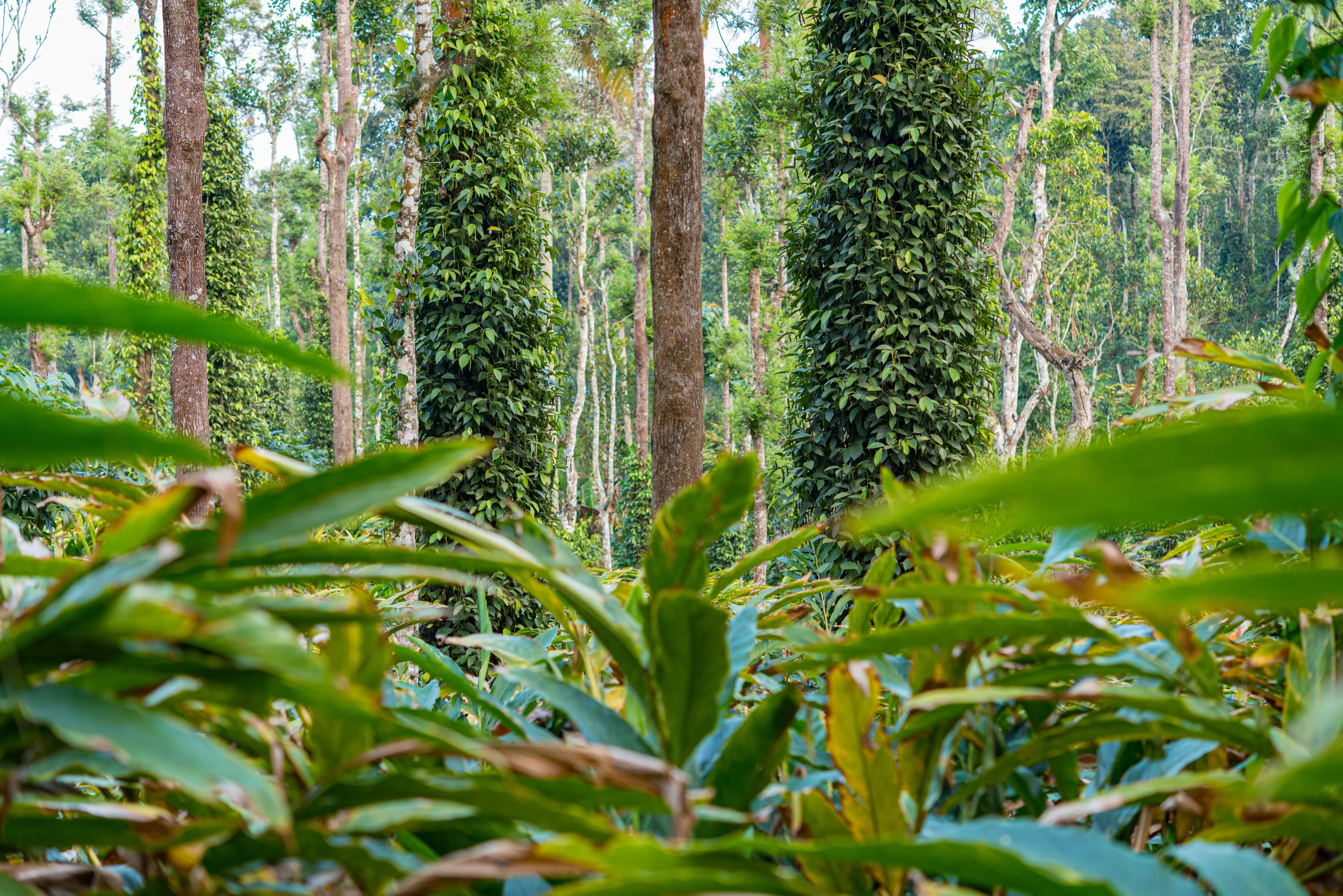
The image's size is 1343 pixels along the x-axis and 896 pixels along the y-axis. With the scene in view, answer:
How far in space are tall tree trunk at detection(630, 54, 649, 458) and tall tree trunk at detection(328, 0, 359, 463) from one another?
4.06 meters

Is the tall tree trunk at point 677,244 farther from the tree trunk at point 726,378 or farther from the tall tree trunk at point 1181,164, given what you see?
the tall tree trunk at point 1181,164

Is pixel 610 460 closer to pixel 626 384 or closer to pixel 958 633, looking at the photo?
pixel 626 384

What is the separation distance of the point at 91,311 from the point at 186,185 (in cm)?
603

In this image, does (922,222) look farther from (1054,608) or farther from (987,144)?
(1054,608)

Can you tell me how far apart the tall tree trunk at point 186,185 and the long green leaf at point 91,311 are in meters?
5.57

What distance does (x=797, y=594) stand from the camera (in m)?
0.83

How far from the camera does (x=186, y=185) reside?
17.4ft

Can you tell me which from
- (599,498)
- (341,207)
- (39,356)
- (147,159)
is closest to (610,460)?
(599,498)

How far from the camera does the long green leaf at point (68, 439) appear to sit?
0.76 feet

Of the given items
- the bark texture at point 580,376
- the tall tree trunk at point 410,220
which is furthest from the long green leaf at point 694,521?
the bark texture at point 580,376

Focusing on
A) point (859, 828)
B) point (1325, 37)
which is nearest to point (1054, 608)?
point (859, 828)

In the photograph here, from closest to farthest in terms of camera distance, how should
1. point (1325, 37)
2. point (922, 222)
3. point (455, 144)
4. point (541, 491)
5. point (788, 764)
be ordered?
1. point (788, 764)
2. point (1325, 37)
3. point (922, 222)
4. point (455, 144)
5. point (541, 491)

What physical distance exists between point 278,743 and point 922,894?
10.1 inches

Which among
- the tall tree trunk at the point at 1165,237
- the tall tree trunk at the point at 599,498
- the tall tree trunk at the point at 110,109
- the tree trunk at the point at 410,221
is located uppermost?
the tall tree trunk at the point at 110,109
